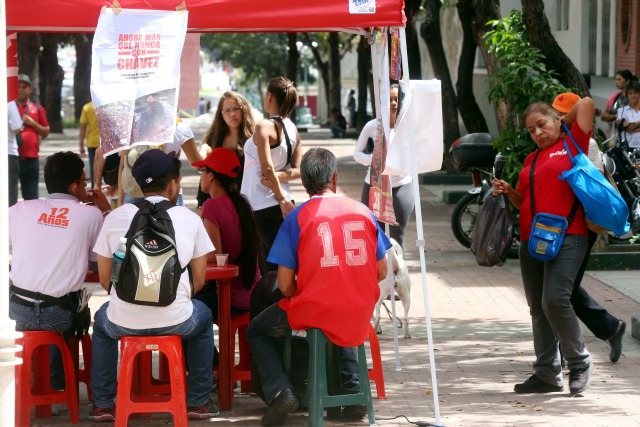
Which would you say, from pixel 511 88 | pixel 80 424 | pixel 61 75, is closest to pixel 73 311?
pixel 80 424

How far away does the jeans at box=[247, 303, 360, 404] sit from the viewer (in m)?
6.64

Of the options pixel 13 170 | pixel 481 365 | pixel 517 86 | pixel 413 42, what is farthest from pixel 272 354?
pixel 413 42

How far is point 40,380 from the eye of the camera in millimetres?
7020

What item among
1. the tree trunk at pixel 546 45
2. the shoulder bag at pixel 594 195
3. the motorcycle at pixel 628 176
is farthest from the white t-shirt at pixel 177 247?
the motorcycle at pixel 628 176

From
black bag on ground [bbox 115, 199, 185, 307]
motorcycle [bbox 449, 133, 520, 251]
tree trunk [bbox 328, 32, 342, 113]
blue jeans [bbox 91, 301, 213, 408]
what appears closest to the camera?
black bag on ground [bbox 115, 199, 185, 307]

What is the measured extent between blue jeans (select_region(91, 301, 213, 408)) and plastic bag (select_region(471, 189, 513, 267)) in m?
1.87

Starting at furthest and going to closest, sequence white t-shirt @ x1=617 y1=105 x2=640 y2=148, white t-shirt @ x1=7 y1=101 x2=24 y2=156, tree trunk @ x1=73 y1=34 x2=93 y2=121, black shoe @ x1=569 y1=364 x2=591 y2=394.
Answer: tree trunk @ x1=73 y1=34 x2=93 y2=121 → white t-shirt @ x1=617 y1=105 x2=640 y2=148 → white t-shirt @ x1=7 y1=101 x2=24 y2=156 → black shoe @ x1=569 y1=364 x2=591 y2=394

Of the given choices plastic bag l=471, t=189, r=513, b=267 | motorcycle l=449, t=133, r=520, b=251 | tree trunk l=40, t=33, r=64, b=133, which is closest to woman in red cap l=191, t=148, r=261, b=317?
plastic bag l=471, t=189, r=513, b=267

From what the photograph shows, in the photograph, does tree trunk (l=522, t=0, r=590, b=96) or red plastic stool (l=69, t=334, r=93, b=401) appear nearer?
red plastic stool (l=69, t=334, r=93, b=401)

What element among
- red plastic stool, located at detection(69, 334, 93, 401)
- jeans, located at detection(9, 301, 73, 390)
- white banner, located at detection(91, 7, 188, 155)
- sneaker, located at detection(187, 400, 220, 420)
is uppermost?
white banner, located at detection(91, 7, 188, 155)

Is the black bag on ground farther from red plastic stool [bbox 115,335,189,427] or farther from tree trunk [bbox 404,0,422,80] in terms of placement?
tree trunk [bbox 404,0,422,80]

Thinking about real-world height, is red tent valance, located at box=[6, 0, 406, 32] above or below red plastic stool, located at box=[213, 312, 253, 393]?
above

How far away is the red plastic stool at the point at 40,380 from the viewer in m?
6.60

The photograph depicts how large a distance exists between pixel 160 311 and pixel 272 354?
2.29 feet
